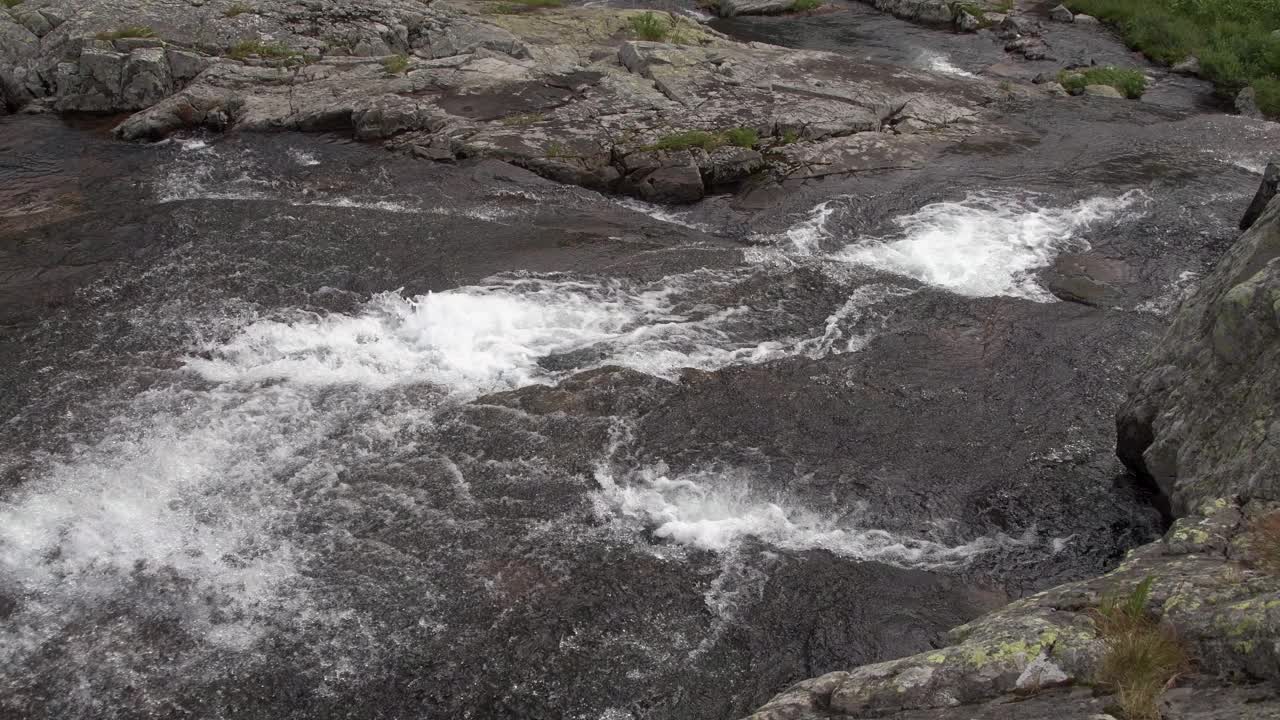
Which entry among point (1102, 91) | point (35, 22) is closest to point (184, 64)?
point (35, 22)

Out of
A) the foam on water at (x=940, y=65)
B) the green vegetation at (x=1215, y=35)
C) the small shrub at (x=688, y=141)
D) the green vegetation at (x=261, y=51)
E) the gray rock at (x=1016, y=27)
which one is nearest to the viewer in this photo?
the small shrub at (x=688, y=141)

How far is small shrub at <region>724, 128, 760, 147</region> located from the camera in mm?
24688

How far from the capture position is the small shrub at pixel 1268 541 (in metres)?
7.88

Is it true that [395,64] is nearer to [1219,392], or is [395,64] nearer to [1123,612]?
[1219,392]

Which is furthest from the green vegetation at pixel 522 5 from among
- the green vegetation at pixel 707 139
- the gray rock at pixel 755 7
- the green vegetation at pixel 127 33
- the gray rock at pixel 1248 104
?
the gray rock at pixel 1248 104

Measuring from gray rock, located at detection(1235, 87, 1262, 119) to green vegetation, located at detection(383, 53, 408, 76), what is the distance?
90.9 feet

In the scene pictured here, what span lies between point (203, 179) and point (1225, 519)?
904 inches

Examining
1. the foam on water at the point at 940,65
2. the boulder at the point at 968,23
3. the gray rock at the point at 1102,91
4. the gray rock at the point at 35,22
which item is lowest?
the gray rock at the point at 35,22

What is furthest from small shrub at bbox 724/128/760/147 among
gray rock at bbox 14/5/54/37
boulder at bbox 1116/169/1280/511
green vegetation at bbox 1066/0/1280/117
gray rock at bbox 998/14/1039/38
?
gray rock at bbox 14/5/54/37

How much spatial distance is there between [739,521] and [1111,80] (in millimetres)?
27292

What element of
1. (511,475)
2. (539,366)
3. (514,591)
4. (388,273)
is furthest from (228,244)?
(514,591)

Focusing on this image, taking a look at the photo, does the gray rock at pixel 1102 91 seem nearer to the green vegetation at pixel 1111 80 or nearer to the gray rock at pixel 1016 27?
the green vegetation at pixel 1111 80

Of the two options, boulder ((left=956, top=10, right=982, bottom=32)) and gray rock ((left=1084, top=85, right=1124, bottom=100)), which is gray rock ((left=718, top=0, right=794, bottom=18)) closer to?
boulder ((left=956, top=10, right=982, bottom=32))

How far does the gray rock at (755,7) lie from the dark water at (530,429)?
21810 mm
